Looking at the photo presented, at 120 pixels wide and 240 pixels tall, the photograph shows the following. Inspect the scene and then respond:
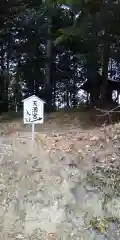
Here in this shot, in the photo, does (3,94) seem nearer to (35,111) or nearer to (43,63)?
(43,63)

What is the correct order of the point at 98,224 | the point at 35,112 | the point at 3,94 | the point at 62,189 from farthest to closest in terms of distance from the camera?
1. the point at 3,94
2. the point at 35,112
3. the point at 62,189
4. the point at 98,224

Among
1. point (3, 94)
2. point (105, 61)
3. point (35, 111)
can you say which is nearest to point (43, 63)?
point (3, 94)

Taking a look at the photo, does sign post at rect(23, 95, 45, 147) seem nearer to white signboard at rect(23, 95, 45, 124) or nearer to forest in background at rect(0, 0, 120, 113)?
white signboard at rect(23, 95, 45, 124)

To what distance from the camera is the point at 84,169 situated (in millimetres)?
5047

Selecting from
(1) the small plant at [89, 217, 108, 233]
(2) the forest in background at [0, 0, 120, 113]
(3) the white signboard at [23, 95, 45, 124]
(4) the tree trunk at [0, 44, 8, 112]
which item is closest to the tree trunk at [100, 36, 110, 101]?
(2) the forest in background at [0, 0, 120, 113]

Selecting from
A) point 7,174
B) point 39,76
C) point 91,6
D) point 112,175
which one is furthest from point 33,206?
point 39,76

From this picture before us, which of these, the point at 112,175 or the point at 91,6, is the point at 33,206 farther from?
the point at 91,6

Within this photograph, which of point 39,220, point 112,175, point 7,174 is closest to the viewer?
point 39,220

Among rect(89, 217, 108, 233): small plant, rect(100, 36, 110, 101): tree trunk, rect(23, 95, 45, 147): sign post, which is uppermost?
rect(100, 36, 110, 101): tree trunk

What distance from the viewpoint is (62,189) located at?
4812mm

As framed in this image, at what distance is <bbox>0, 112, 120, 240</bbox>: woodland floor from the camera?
4.39m

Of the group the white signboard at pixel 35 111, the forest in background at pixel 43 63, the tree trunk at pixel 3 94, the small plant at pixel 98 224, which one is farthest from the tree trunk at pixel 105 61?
the small plant at pixel 98 224

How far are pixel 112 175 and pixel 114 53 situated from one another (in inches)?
176

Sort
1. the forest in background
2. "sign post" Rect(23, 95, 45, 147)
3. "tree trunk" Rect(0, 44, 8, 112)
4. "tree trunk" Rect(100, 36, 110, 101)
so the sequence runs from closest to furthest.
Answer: "sign post" Rect(23, 95, 45, 147) → "tree trunk" Rect(100, 36, 110, 101) → the forest in background → "tree trunk" Rect(0, 44, 8, 112)
